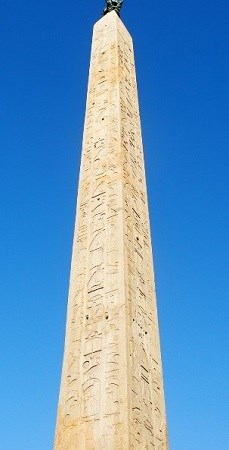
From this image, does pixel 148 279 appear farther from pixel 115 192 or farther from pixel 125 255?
pixel 115 192

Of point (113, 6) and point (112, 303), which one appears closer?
point (112, 303)

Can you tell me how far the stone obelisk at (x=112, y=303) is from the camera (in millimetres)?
3945

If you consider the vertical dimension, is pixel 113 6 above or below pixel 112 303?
above

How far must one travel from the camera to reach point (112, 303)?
448 cm

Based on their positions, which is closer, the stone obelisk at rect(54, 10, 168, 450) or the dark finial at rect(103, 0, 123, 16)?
the stone obelisk at rect(54, 10, 168, 450)

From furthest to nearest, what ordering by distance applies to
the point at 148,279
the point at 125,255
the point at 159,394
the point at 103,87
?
the point at 103,87 < the point at 148,279 < the point at 125,255 < the point at 159,394

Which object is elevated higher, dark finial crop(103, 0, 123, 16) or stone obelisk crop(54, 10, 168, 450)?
dark finial crop(103, 0, 123, 16)

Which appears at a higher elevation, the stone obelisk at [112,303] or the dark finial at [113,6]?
the dark finial at [113,6]

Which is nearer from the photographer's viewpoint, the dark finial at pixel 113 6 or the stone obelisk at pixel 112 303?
the stone obelisk at pixel 112 303

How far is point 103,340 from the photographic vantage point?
14.1 ft

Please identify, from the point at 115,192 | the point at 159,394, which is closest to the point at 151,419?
the point at 159,394

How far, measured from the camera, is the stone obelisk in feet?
12.9

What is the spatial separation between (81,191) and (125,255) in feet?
4.03

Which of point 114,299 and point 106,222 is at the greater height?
point 106,222
